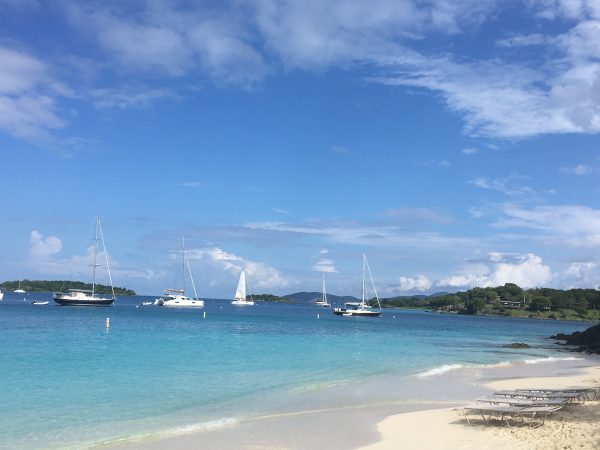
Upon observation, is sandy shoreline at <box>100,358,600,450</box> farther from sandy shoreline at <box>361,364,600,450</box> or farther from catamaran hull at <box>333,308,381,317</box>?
catamaran hull at <box>333,308,381,317</box>

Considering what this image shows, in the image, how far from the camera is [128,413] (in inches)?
790

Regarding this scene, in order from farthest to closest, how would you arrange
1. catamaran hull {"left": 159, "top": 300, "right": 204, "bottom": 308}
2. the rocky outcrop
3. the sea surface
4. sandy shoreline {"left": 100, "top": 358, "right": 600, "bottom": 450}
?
catamaran hull {"left": 159, "top": 300, "right": 204, "bottom": 308} → the rocky outcrop → the sea surface → sandy shoreline {"left": 100, "top": 358, "right": 600, "bottom": 450}

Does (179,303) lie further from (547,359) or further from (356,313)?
(547,359)

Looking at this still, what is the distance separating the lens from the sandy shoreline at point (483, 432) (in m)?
15.2

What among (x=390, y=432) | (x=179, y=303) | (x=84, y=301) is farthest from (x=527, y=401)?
(x=179, y=303)

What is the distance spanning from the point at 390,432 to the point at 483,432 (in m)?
2.90

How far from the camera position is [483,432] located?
1677 cm

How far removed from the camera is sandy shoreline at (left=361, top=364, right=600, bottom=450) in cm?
1516

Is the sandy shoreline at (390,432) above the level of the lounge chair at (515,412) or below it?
below

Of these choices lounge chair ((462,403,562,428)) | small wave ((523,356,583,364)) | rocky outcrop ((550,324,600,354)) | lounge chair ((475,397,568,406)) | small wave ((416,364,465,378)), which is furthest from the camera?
rocky outcrop ((550,324,600,354))

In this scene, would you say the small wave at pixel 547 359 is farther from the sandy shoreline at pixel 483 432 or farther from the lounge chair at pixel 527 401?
the sandy shoreline at pixel 483 432

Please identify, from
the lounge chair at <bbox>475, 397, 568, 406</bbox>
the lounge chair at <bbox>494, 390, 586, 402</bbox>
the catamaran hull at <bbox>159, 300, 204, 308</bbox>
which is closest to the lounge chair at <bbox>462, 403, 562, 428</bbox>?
the lounge chair at <bbox>475, 397, 568, 406</bbox>

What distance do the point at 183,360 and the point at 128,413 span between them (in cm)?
1603

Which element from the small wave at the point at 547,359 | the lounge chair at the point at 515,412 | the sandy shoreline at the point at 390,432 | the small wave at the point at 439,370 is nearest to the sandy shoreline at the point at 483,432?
the sandy shoreline at the point at 390,432
